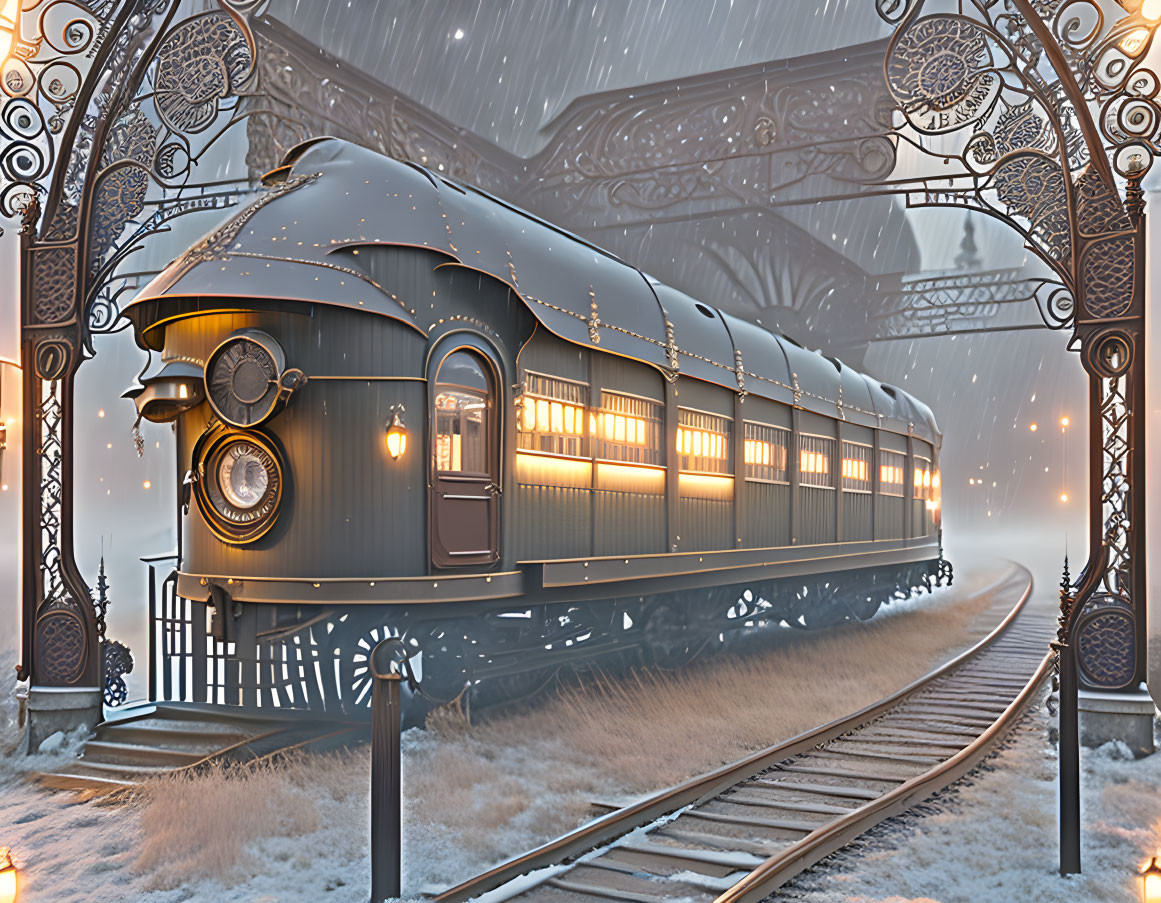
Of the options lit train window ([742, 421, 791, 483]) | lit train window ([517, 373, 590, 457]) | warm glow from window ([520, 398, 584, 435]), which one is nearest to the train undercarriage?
lit train window ([517, 373, 590, 457])

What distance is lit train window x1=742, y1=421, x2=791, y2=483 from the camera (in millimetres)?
14523

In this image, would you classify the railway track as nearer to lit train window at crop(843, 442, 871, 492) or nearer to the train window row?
the train window row

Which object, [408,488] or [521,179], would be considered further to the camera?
[521,179]

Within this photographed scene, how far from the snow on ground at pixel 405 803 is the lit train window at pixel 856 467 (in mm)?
6979

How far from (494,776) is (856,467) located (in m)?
12.1

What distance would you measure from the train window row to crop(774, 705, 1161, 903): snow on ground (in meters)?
4.69

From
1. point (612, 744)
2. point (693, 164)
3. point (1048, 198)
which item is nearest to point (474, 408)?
point (612, 744)

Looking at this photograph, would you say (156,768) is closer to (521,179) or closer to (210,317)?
(210,317)

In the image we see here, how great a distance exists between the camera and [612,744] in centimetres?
922

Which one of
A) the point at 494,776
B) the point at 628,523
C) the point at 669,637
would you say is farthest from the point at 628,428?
the point at 494,776

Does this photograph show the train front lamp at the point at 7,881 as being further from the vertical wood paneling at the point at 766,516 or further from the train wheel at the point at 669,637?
the vertical wood paneling at the point at 766,516

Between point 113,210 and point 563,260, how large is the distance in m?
4.53

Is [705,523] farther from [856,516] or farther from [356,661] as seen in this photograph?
[856,516]

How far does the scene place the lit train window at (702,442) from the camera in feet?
41.8
